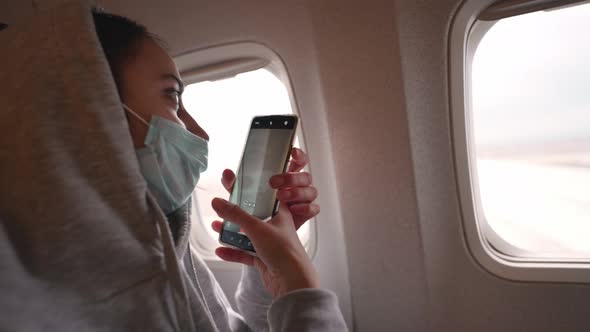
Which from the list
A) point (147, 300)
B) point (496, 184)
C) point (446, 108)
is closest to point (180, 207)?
point (147, 300)

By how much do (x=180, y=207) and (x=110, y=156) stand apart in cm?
28

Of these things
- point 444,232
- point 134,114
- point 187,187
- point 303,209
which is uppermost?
point 134,114

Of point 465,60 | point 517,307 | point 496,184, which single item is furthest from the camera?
point 496,184

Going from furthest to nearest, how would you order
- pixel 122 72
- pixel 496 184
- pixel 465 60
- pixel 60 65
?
1. pixel 496 184
2. pixel 465 60
3. pixel 122 72
4. pixel 60 65

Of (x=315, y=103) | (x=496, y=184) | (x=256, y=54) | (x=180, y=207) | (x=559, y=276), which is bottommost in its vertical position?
(x=559, y=276)

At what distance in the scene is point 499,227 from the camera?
51.8 inches

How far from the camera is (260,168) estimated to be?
Answer: 36.8 inches

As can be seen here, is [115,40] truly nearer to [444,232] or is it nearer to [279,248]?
[279,248]

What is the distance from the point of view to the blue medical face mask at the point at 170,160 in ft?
2.43

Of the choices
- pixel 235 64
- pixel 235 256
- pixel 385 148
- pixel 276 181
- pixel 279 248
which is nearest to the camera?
pixel 279 248

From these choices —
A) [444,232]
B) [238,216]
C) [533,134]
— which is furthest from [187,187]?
[533,134]

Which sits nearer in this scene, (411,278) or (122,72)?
(122,72)

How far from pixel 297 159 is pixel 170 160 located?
1.11 feet

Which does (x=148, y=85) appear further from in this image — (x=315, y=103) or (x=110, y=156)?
(x=315, y=103)
